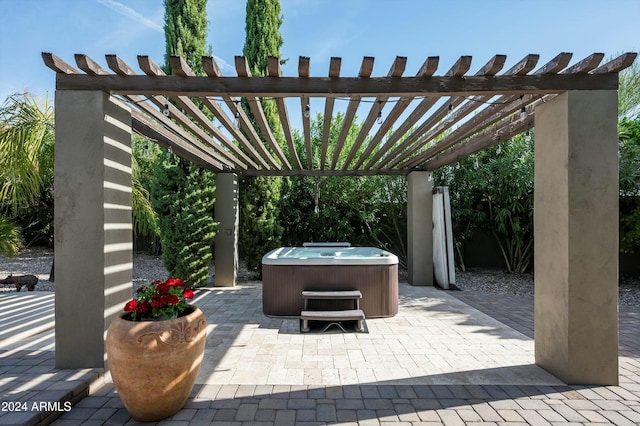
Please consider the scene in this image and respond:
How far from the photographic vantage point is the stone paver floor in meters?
2.60

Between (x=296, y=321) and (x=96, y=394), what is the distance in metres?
2.70

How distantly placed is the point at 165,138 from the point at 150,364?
10.6 feet

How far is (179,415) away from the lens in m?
2.60

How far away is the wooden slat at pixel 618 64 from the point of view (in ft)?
9.49

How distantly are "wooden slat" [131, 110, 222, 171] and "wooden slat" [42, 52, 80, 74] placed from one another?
71 centimetres

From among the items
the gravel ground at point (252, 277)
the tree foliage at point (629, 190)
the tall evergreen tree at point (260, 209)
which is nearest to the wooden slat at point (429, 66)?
the tall evergreen tree at point (260, 209)

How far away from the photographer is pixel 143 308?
269cm

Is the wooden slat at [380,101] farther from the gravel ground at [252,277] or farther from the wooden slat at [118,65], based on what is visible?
the gravel ground at [252,277]

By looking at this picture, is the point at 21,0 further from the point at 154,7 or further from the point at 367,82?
the point at 367,82

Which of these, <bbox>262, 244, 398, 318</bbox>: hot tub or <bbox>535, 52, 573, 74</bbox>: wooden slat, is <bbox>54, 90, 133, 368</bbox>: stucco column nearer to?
<bbox>262, 244, 398, 318</bbox>: hot tub

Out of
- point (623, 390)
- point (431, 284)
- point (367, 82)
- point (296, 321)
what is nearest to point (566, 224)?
point (623, 390)

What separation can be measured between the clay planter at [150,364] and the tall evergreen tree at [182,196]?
487 cm

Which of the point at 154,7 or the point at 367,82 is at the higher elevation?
the point at 154,7

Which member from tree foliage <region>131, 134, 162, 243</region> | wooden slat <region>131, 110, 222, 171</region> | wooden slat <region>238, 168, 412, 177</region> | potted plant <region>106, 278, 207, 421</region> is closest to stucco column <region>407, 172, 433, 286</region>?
wooden slat <region>238, 168, 412, 177</region>
